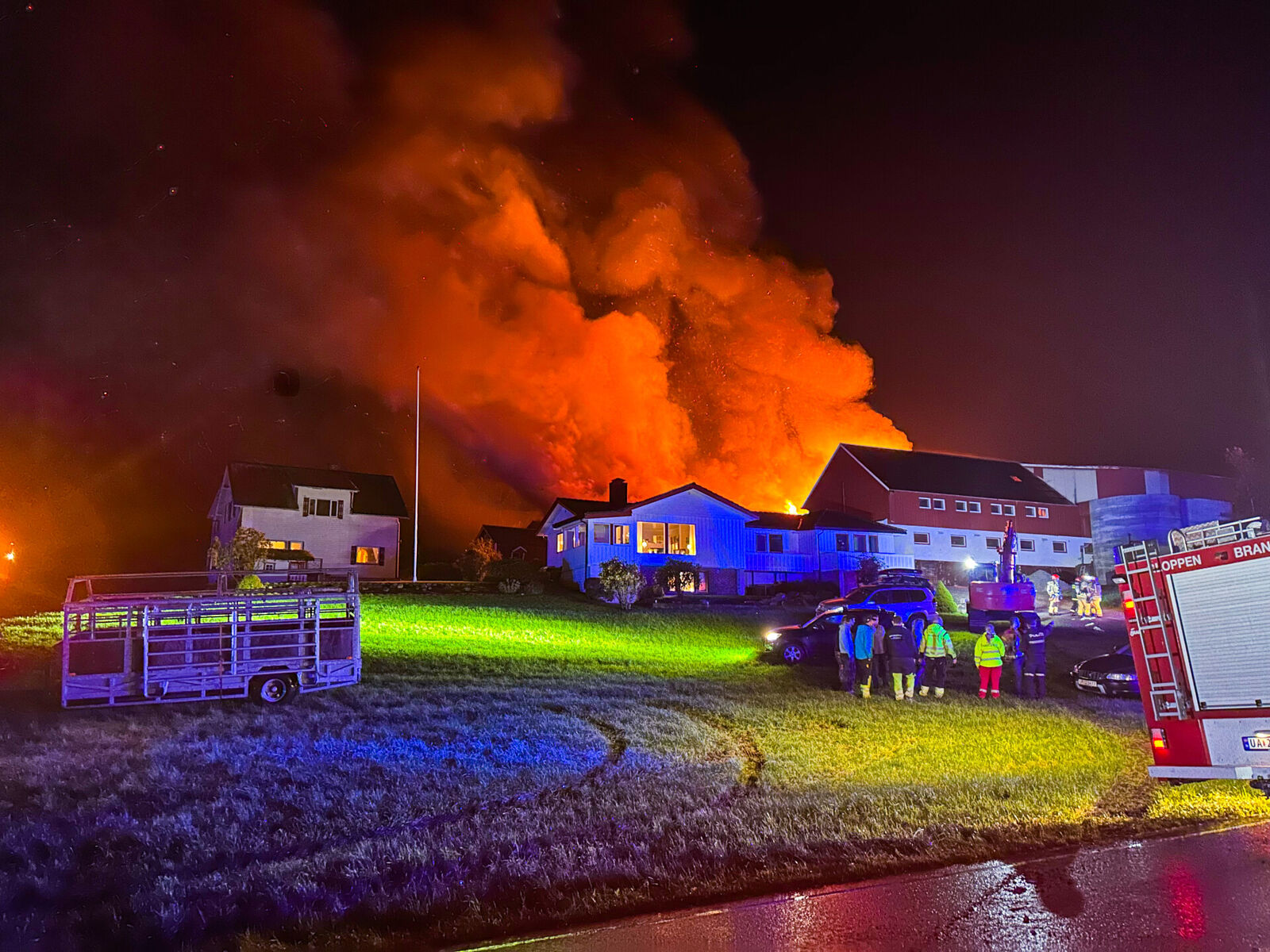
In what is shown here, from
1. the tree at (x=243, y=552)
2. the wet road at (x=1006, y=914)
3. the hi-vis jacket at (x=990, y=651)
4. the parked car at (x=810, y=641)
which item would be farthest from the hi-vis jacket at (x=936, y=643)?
the tree at (x=243, y=552)

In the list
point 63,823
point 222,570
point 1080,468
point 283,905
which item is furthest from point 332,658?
point 1080,468

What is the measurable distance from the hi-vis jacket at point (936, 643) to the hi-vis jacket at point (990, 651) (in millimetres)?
524

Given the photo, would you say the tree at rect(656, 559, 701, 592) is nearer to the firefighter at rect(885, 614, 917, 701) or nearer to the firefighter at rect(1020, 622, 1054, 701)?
the firefighter at rect(1020, 622, 1054, 701)

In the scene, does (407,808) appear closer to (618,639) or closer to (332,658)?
(332,658)

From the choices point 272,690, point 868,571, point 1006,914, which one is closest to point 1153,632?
point 1006,914

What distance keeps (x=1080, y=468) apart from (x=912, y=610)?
45.4 meters

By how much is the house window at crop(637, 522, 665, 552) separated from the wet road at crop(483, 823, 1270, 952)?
36620 millimetres

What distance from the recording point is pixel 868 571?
4297 cm

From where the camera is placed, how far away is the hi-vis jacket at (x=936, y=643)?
56.1ft

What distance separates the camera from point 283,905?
5953 millimetres

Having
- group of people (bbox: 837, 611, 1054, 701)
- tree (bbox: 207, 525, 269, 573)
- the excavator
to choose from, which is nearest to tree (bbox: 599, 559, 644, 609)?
the excavator

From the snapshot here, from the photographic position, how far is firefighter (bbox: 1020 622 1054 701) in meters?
17.7

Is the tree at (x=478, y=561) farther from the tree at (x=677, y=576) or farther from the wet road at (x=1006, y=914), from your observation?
the wet road at (x=1006, y=914)

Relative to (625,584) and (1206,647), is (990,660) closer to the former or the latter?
(1206,647)
